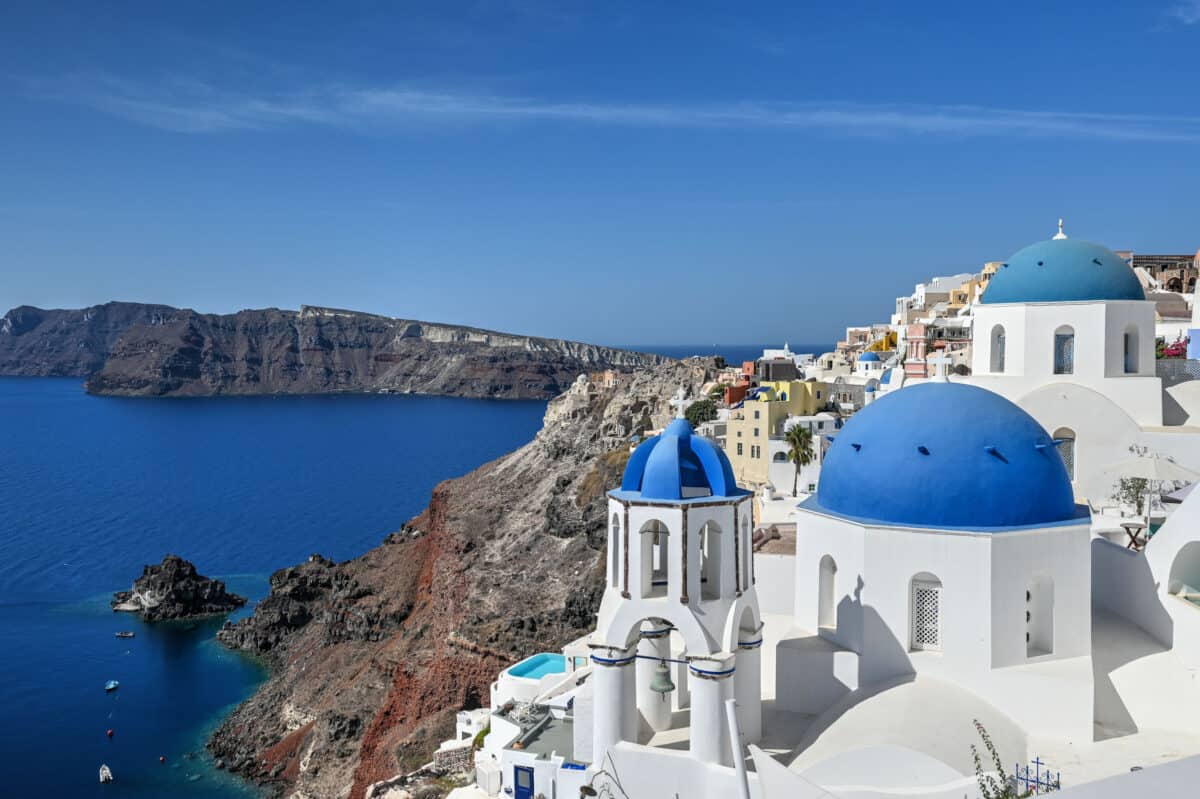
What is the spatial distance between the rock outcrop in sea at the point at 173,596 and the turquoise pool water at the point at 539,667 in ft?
111

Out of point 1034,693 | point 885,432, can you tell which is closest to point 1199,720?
point 1034,693

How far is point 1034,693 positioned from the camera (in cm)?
1201

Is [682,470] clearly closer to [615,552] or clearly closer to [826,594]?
[615,552]

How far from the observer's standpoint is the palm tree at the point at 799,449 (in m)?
35.4

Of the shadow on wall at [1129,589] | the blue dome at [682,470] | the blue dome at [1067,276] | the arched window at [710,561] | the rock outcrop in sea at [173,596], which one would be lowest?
the rock outcrop in sea at [173,596]

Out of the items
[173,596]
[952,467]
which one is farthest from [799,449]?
[173,596]

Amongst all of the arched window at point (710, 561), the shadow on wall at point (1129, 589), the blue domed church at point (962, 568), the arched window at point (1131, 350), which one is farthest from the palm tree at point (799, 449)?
the arched window at point (710, 561)

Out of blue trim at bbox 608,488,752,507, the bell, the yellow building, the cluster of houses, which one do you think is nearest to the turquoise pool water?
the cluster of houses

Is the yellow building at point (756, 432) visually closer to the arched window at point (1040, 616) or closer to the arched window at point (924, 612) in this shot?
the arched window at point (1040, 616)

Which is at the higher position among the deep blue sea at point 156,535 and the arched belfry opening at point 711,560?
the arched belfry opening at point 711,560

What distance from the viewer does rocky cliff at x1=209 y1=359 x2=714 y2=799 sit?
36062 millimetres

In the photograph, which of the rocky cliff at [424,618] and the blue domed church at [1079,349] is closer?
the blue domed church at [1079,349]

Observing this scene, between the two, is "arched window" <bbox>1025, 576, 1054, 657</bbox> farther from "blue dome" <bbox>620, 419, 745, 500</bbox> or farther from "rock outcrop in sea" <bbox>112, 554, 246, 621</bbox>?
"rock outcrop in sea" <bbox>112, 554, 246, 621</bbox>

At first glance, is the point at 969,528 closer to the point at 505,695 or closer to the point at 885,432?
the point at 885,432
